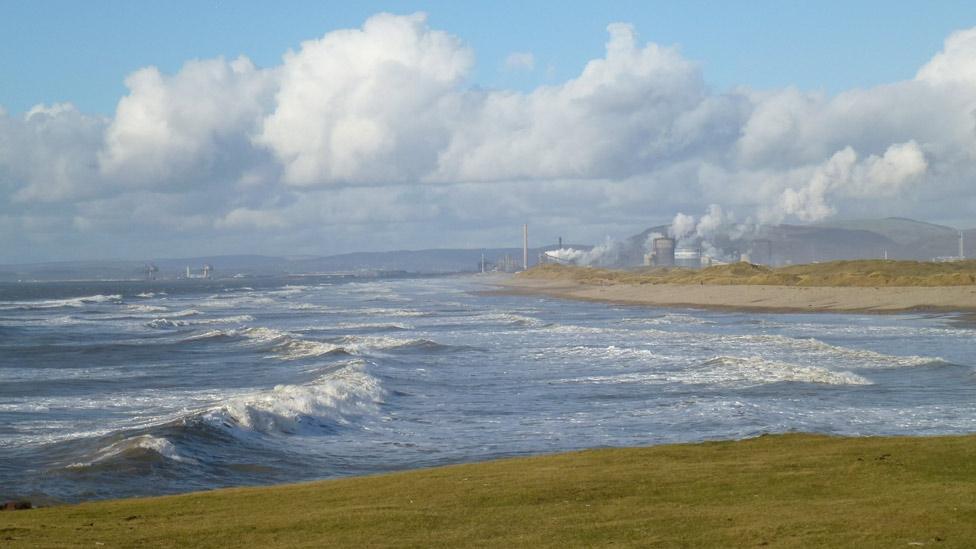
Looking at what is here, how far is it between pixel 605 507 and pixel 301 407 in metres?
16.3

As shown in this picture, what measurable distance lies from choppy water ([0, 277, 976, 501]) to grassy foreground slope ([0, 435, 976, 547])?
16.4ft

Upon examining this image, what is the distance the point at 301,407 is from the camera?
2711 centimetres

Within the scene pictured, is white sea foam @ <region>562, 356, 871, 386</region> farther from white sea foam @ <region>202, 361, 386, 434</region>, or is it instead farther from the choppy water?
white sea foam @ <region>202, 361, 386, 434</region>

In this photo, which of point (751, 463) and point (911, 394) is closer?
point (751, 463)

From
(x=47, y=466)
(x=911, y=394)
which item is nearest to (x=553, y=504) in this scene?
(x=47, y=466)

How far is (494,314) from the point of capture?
258 ft

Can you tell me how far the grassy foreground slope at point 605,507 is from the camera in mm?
10367

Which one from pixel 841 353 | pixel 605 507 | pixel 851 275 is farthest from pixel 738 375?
pixel 851 275

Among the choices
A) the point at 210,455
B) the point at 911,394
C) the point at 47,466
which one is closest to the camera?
the point at 47,466

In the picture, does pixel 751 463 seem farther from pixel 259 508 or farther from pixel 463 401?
pixel 463 401

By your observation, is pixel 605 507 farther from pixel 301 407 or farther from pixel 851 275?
pixel 851 275

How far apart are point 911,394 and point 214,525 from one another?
2186 centimetres

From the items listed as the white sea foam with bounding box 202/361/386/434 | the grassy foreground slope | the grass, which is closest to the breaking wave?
the white sea foam with bounding box 202/361/386/434

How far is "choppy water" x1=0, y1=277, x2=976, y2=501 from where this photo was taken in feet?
69.1
